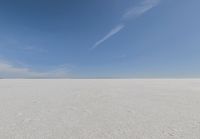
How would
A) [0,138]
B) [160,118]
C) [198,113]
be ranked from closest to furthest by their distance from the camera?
[0,138], [160,118], [198,113]

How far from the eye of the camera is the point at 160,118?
3176mm

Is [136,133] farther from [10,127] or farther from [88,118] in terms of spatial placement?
[10,127]

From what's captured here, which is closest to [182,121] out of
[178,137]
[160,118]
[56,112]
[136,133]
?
[160,118]

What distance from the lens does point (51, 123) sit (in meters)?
2.89

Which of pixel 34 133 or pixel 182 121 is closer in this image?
pixel 34 133

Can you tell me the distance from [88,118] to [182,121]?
2066 millimetres

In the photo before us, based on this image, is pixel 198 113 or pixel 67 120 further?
pixel 198 113

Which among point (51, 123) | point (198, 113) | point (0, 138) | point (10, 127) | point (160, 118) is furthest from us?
point (198, 113)

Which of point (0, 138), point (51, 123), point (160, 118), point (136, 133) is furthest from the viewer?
point (160, 118)

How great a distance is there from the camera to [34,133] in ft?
7.87

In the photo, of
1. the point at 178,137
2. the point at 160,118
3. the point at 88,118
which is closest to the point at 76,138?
the point at 88,118

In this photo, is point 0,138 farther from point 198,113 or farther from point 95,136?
point 198,113

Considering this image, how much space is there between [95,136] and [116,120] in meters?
0.89

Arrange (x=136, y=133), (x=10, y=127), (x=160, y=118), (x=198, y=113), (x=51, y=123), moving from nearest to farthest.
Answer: (x=136, y=133), (x=10, y=127), (x=51, y=123), (x=160, y=118), (x=198, y=113)
